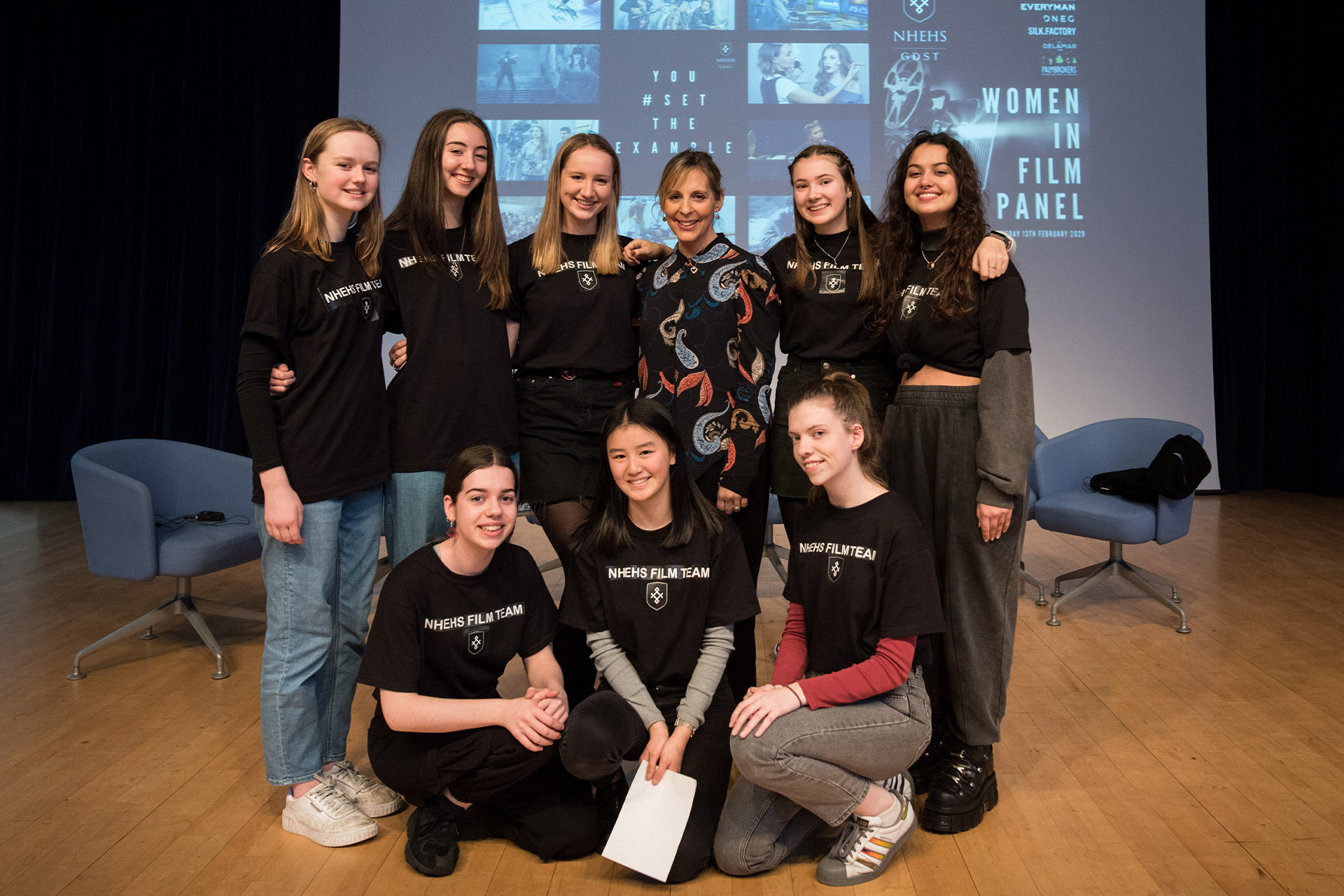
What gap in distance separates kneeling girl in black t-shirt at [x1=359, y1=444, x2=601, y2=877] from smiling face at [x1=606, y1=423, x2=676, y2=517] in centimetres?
23

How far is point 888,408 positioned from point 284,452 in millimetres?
1379

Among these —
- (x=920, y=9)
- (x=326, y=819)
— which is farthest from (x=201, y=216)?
(x=326, y=819)

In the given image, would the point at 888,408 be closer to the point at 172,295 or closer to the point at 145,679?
the point at 145,679

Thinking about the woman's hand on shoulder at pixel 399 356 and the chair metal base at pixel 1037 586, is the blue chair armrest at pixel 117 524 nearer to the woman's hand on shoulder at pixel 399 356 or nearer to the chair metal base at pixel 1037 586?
the woman's hand on shoulder at pixel 399 356

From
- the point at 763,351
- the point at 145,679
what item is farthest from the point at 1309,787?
the point at 145,679

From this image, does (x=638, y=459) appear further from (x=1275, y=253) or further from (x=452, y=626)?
(x=1275, y=253)

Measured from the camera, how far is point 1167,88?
19.7 feet

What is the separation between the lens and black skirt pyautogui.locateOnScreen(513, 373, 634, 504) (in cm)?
235

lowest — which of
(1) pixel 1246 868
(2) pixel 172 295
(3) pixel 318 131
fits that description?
(1) pixel 1246 868

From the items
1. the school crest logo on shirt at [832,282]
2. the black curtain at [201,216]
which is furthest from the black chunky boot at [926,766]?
the black curtain at [201,216]

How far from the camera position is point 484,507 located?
6.59ft

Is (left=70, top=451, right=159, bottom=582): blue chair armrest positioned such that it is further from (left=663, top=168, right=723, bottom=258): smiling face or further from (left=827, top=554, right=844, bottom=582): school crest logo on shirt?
(left=827, top=554, right=844, bottom=582): school crest logo on shirt

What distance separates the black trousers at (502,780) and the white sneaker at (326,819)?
0.13m

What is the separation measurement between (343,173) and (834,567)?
1350 millimetres
